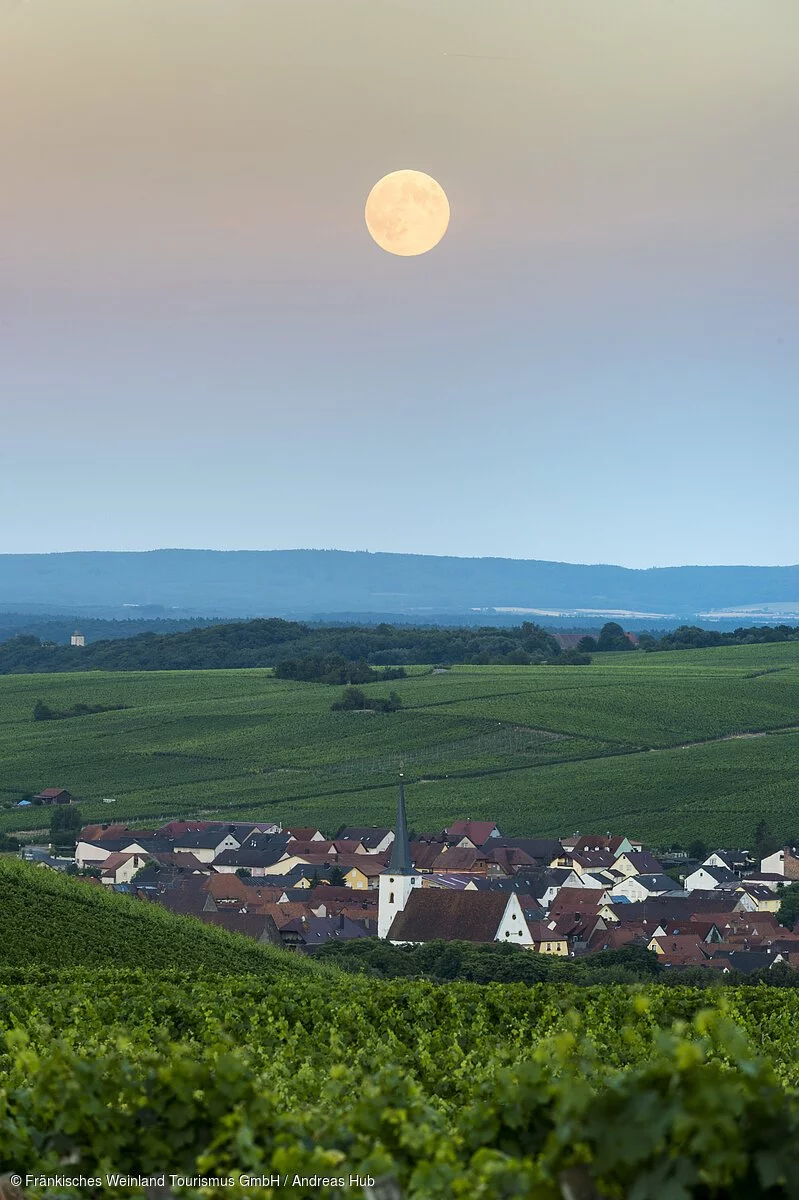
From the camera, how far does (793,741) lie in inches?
4218

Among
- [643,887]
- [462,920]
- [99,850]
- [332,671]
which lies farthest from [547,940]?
[332,671]

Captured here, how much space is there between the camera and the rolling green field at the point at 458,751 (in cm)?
9612

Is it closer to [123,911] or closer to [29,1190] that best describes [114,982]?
[123,911]

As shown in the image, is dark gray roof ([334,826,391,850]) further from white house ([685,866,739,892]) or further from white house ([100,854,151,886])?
white house ([685,866,739,892])

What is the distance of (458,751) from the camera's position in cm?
11506

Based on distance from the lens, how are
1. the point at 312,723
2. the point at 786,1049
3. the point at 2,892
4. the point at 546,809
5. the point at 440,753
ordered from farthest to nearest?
1. the point at 312,723
2. the point at 440,753
3. the point at 546,809
4. the point at 2,892
5. the point at 786,1049

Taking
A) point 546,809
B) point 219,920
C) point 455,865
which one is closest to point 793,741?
point 546,809

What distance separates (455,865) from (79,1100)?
77.2 metres

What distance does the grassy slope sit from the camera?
2672 centimetres

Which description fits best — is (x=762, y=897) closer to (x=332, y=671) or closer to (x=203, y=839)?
(x=203, y=839)

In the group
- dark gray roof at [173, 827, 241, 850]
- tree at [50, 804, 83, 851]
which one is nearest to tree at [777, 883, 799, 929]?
dark gray roof at [173, 827, 241, 850]

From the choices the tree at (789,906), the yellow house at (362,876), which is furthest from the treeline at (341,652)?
the tree at (789,906)

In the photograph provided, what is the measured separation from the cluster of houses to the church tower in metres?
0.07

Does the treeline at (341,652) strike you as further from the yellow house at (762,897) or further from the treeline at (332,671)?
the yellow house at (762,897)
